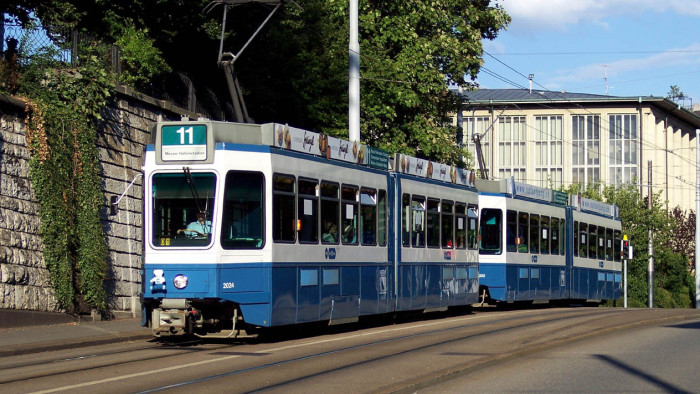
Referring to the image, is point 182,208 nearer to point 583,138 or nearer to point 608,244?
point 608,244

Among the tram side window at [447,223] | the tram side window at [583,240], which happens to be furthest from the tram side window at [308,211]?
the tram side window at [583,240]

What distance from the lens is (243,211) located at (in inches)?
604

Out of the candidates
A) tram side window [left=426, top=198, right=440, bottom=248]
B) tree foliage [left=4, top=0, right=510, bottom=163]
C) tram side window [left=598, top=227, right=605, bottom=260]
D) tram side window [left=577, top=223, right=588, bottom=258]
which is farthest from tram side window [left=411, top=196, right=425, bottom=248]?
tram side window [left=598, top=227, right=605, bottom=260]

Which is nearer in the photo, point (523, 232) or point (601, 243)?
point (523, 232)

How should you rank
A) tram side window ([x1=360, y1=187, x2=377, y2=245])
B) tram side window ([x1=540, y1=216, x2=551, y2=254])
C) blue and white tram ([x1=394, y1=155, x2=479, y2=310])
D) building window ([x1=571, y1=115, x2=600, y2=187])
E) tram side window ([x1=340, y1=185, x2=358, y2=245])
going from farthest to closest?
building window ([x1=571, y1=115, x2=600, y2=187]), tram side window ([x1=540, y1=216, x2=551, y2=254]), blue and white tram ([x1=394, y1=155, x2=479, y2=310]), tram side window ([x1=360, y1=187, x2=377, y2=245]), tram side window ([x1=340, y1=185, x2=358, y2=245])

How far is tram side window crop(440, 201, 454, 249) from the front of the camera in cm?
2309

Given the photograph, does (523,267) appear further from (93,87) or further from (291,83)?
(93,87)

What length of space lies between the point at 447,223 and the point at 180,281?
946 cm

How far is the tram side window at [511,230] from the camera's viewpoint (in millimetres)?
27547

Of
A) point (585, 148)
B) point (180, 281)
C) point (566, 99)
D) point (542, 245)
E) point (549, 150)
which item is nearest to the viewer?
point (180, 281)

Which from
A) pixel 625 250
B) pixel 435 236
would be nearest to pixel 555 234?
pixel 435 236

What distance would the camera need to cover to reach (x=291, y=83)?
103ft

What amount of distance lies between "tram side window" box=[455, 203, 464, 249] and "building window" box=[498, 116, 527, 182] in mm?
66580

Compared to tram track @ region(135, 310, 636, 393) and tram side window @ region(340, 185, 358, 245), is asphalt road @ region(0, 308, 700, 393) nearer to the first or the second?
tram track @ region(135, 310, 636, 393)
